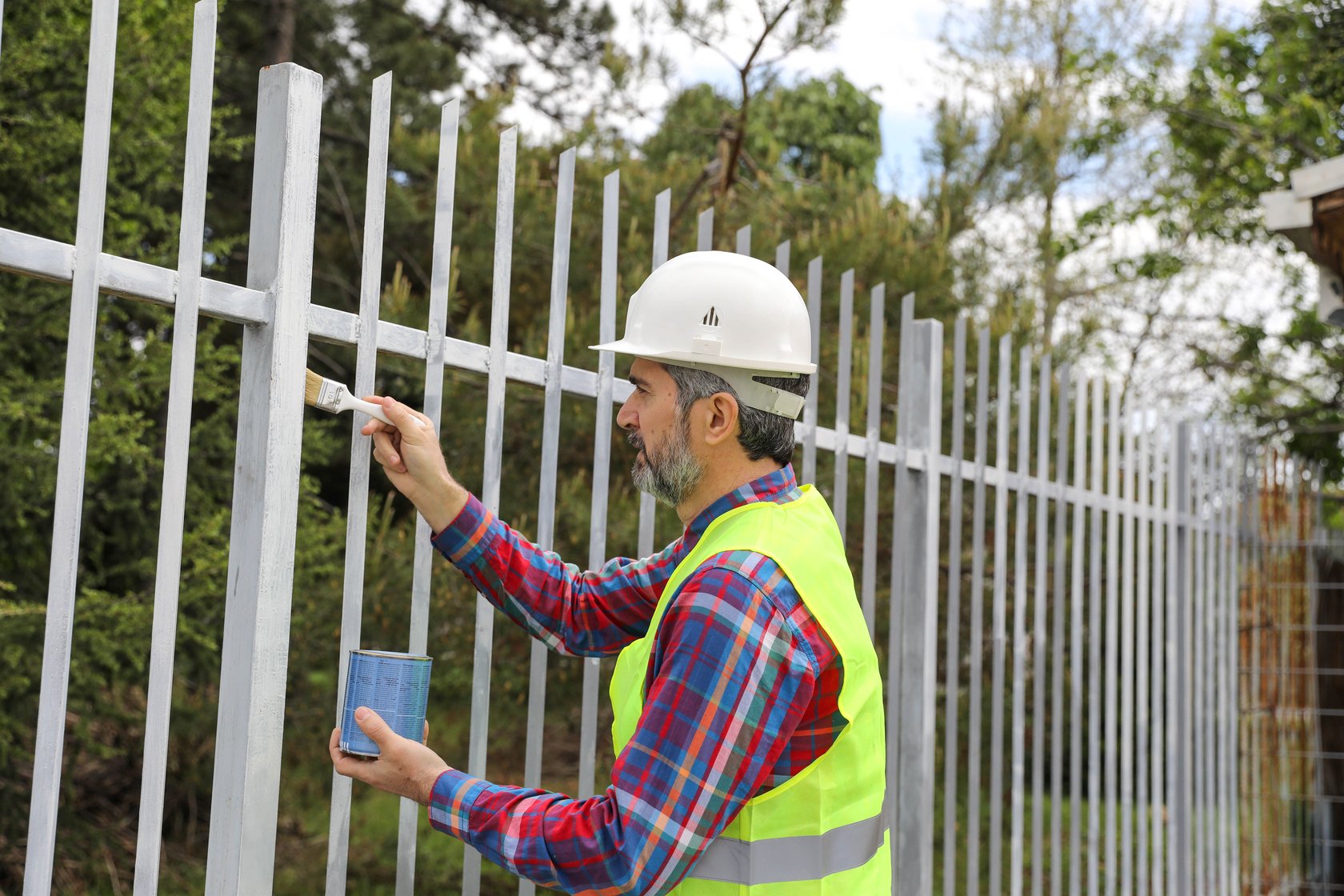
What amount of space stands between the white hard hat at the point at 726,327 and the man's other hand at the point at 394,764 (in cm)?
69

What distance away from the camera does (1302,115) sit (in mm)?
10109

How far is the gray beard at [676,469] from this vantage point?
1958mm

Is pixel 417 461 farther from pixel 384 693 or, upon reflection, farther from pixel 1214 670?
pixel 1214 670

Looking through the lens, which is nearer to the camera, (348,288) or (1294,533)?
(1294,533)

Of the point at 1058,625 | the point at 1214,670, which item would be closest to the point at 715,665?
the point at 1058,625

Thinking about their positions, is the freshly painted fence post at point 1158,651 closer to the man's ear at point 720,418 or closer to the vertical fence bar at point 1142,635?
the vertical fence bar at point 1142,635

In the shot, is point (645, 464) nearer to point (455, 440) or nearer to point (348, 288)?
point (455, 440)

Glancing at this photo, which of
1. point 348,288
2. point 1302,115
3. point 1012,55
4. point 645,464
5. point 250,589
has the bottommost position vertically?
point 250,589

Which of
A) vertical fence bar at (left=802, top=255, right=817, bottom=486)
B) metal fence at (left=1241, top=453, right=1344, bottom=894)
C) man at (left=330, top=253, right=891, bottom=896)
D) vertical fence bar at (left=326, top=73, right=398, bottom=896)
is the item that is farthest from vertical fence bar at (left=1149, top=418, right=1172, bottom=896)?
vertical fence bar at (left=326, top=73, right=398, bottom=896)

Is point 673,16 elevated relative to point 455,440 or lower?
elevated

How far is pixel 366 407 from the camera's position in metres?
1.95

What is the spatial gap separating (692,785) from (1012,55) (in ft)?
50.9

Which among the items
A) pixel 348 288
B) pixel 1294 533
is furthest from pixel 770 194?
pixel 1294 533

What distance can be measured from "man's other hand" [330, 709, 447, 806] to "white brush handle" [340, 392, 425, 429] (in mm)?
468
